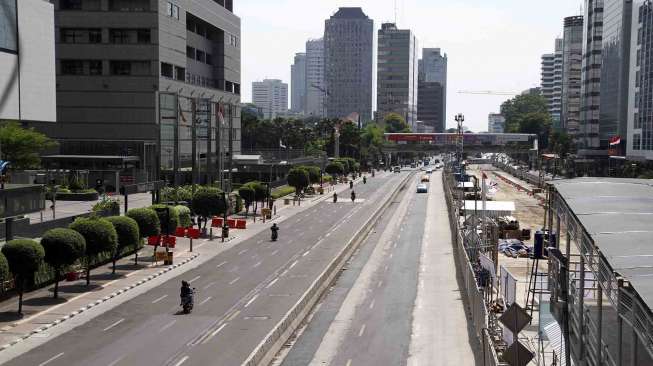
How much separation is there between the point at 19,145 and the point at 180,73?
31.6m

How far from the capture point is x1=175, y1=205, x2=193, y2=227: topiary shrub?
Result: 64.0 meters

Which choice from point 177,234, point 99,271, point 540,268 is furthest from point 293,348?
point 177,234

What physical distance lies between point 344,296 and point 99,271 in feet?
53.2

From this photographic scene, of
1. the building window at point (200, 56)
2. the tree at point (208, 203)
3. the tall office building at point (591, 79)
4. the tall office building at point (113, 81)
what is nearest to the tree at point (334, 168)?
the building window at point (200, 56)

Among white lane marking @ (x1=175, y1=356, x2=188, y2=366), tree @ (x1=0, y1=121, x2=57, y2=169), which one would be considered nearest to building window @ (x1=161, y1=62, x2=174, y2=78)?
tree @ (x1=0, y1=121, x2=57, y2=169)

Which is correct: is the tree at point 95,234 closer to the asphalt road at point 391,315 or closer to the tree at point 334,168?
the asphalt road at point 391,315

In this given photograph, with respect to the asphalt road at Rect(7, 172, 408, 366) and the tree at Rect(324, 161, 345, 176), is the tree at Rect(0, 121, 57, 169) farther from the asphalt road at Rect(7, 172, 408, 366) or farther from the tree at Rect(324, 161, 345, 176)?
the tree at Rect(324, 161, 345, 176)

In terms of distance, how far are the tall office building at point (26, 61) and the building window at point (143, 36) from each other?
136 feet

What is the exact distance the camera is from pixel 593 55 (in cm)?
17450

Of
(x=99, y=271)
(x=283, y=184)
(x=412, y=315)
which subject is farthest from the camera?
(x=283, y=184)

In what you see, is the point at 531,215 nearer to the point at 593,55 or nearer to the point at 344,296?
the point at 344,296

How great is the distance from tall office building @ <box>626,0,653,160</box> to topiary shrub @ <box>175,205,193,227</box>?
82626 millimetres

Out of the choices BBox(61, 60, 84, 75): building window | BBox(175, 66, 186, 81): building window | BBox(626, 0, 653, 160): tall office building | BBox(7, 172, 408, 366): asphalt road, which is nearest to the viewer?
BBox(7, 172, 408, 366): asphalt road

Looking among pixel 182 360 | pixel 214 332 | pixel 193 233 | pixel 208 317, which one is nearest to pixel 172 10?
pixel 193 233
